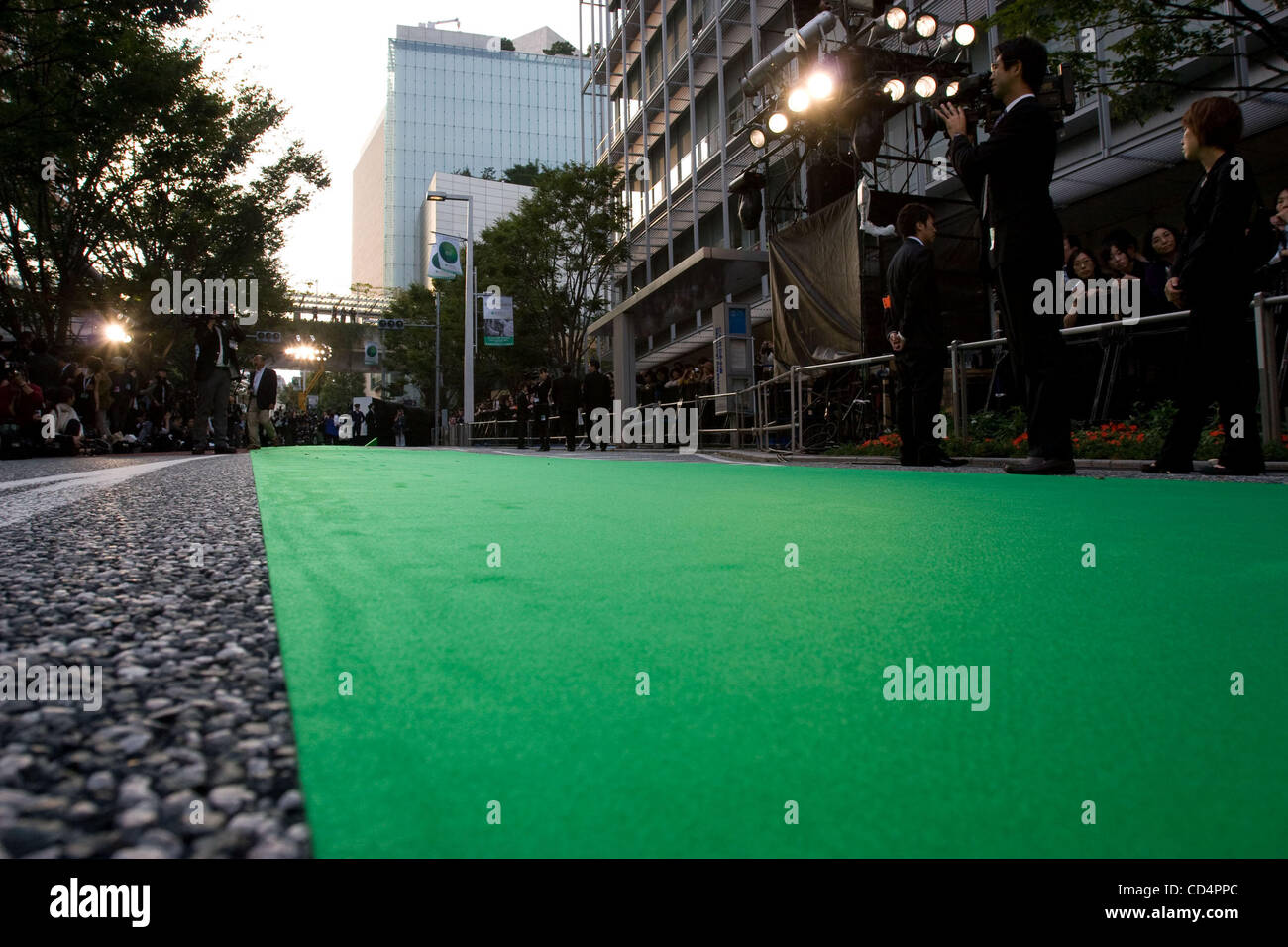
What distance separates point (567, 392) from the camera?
18.9 meters

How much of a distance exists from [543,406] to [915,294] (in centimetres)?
1424

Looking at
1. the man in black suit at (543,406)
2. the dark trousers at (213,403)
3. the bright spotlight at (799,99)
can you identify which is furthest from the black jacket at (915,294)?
the man in black suit at (543,406)

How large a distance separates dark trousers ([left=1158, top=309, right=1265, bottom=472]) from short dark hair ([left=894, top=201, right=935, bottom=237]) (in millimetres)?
2545

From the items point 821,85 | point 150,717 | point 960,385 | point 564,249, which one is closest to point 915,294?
point 960,385

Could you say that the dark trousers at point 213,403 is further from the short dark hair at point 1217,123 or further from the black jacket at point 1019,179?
the short dark hair at point 1217,123

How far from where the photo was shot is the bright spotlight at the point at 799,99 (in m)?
12.4

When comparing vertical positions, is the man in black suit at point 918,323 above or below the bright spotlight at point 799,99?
below

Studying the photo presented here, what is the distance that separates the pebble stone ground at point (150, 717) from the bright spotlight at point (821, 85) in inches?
465

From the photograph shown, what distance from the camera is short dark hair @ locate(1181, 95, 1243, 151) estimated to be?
4891mm

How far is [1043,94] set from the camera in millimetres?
10055

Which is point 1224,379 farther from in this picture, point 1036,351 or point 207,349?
point 207,349

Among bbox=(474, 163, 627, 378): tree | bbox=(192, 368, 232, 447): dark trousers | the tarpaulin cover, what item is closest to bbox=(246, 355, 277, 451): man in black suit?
bbox=(192, 368, 232, 447): dark trousers

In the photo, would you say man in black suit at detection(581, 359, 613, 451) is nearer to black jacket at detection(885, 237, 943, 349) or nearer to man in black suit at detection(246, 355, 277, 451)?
man in black suit at detection(246, 355, 277, 451)
